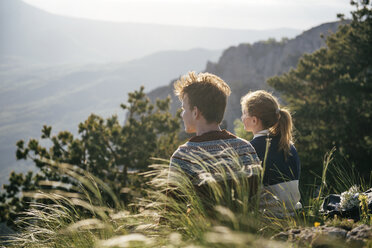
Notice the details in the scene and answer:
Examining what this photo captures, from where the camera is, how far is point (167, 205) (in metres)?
2.63

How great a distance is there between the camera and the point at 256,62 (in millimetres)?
78250

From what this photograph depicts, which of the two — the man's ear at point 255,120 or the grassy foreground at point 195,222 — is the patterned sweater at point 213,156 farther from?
the man's ear at point 255,120

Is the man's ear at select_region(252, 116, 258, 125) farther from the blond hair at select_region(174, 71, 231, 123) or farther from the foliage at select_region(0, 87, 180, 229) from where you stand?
the foliage at select_region(0, 87, 180, 229)

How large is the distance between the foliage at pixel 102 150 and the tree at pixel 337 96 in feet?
20.1

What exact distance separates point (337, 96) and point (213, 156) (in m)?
16.2

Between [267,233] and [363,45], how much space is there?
17.6 metres

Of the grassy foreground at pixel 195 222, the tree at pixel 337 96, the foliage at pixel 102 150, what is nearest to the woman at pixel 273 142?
the grassy foreground at pixel 195 222

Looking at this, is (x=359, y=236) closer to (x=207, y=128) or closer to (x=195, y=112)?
(x=207, y=128)

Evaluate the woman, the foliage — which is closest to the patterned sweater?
the woman

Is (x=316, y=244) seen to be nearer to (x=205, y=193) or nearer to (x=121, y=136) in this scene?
(x=205, y=193)

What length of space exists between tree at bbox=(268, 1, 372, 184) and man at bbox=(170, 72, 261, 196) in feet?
39.0

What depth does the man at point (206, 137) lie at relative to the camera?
261cm

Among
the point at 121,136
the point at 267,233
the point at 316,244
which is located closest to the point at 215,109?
the point at 267,233

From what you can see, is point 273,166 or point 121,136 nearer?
point 273,166
